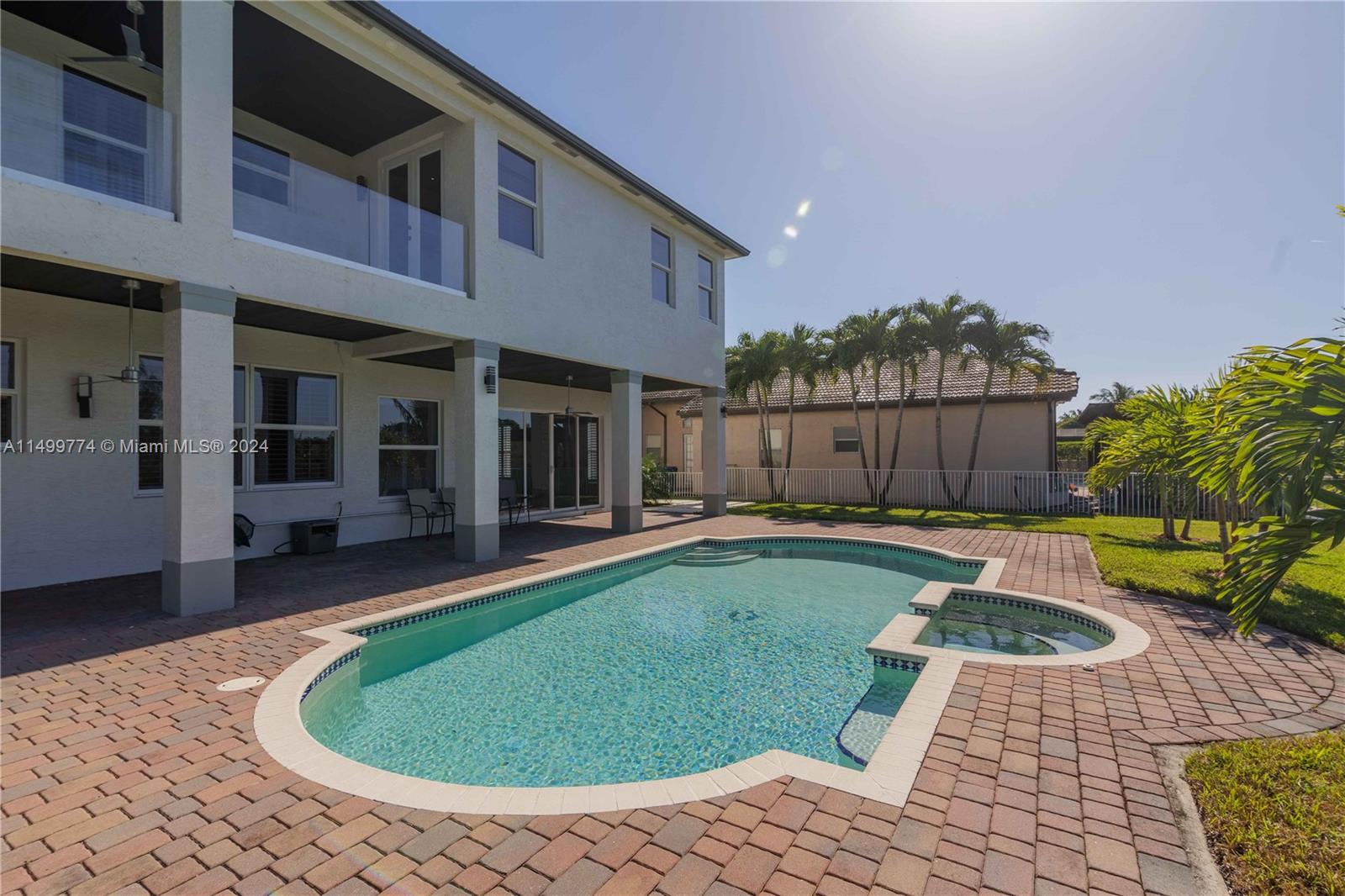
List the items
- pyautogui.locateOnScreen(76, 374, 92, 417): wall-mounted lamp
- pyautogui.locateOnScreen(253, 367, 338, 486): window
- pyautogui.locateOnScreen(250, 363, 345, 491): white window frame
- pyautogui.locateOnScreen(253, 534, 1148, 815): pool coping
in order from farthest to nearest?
pyautogui.locateOnScreen(253, 367, 338, 486): window < pyautogui.locateOnScreen(250, 363, 345, 491): white window frame < pyautogui.locateOnScreen(76, 374, 92, 417): wall-mounted lamp < pyautogui.locateOnScreen(253, 534, 1148, 815): pool coping

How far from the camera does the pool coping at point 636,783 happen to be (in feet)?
10.2

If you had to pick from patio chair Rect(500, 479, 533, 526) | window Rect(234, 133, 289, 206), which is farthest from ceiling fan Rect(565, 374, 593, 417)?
window Rect(234, 133, 289, 206)

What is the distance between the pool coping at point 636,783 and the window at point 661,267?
10582mm

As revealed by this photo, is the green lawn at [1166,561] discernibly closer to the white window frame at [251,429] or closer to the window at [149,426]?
the white window frame at [251,429]

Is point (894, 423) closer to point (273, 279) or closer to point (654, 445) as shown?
point (654, 445)

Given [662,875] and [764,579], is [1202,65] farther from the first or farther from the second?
[662,875]

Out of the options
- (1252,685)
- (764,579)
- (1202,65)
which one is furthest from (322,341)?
(1202,65)

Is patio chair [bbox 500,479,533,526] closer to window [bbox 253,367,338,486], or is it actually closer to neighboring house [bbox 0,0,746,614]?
neighboring house [bbox 0,0,746,614]

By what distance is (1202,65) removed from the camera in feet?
27.8

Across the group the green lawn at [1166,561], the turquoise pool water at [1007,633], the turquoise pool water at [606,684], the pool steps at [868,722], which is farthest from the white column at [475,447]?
the green lawn at [1166,561]

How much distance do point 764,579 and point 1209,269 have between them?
518 inches

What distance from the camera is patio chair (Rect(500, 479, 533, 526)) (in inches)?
570

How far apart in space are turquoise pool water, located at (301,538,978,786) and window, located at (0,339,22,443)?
232 inches

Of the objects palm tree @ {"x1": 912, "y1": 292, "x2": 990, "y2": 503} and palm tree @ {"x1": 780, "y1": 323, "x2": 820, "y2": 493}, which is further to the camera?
palm tree @ {"x1": 780, "y1": 323, "x2": 820, "y2": 493}
